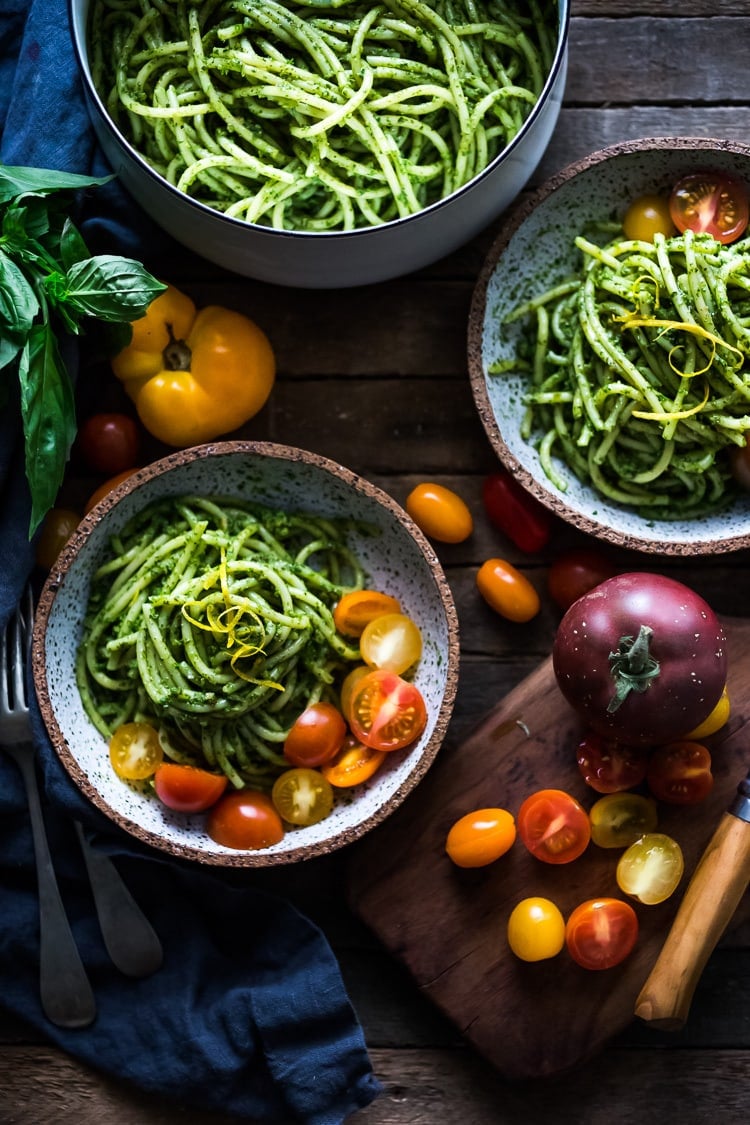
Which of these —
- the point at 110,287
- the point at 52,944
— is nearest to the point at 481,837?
the point at 52,944

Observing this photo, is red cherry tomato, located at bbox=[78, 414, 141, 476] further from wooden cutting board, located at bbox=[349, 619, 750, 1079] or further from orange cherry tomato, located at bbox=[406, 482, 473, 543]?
wooden cutting board, located at bbox=[349, 619, 750, 1079]

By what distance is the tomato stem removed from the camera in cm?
214

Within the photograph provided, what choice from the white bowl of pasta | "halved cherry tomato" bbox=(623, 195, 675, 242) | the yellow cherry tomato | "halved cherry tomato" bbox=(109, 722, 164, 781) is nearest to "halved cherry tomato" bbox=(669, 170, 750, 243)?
"halved cherry tomato" bbox=(623, 195, 675, 242)

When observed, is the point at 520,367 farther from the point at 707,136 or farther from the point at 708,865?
the point at 708,865

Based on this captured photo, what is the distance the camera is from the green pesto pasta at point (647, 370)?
7.56 feet

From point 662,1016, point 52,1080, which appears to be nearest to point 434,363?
point 662,1016

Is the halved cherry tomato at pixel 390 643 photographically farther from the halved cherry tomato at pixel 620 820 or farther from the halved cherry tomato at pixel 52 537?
the halved cherry tomato at pixel 52 537

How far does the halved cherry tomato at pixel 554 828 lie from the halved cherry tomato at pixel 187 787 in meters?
0.64

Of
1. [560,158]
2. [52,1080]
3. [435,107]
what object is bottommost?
[52,1080]

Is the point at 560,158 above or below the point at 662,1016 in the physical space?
above

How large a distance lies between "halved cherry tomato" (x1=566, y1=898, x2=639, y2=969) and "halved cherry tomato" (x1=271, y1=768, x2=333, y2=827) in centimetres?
57

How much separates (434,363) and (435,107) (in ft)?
1.85

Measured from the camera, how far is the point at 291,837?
2.37m

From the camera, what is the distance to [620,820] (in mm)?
2385
